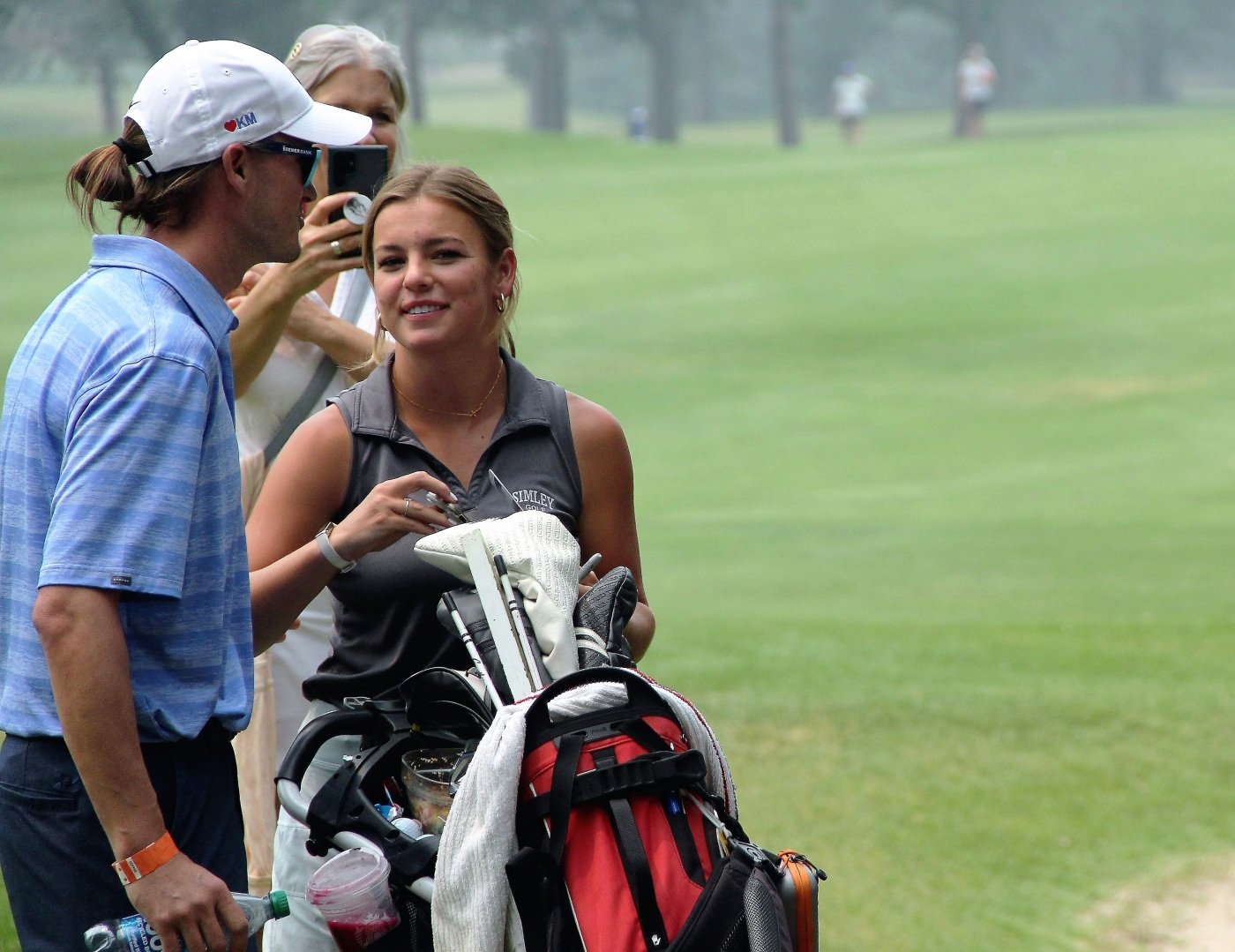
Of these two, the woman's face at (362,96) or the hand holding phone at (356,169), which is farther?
the woman's face at (362,96)

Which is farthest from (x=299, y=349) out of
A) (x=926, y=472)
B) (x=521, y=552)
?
(x=926, y=472)

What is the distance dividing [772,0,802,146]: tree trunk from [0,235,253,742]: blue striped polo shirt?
200ft

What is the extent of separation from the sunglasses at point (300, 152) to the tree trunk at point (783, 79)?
199ft

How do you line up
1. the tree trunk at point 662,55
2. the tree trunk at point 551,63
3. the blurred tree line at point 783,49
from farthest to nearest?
the tree trunk at point 662,55 < the tree trunk at point 551,63 < the blurred tree line at point 783,49

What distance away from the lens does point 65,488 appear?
230cm

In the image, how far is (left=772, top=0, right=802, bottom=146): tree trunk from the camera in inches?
2422

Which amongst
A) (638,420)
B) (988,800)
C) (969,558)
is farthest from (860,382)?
(988,800)

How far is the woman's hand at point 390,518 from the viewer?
2.71 metres

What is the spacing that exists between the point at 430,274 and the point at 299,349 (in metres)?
0.86

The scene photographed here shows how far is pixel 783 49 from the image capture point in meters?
62.7

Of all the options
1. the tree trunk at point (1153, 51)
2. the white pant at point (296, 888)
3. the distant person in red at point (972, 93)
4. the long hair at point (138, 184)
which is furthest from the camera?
the tree trunk at point (1153, 51)

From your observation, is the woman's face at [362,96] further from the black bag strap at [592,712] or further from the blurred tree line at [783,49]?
the blurred tree line at [783,49]

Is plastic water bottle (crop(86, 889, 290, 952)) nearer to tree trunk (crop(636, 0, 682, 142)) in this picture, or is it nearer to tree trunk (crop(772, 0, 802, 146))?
tree trunk (crop(772, 0, 802, 146))

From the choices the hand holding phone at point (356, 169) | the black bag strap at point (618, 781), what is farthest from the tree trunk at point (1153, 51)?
the black bag strap at point (618, 781)
